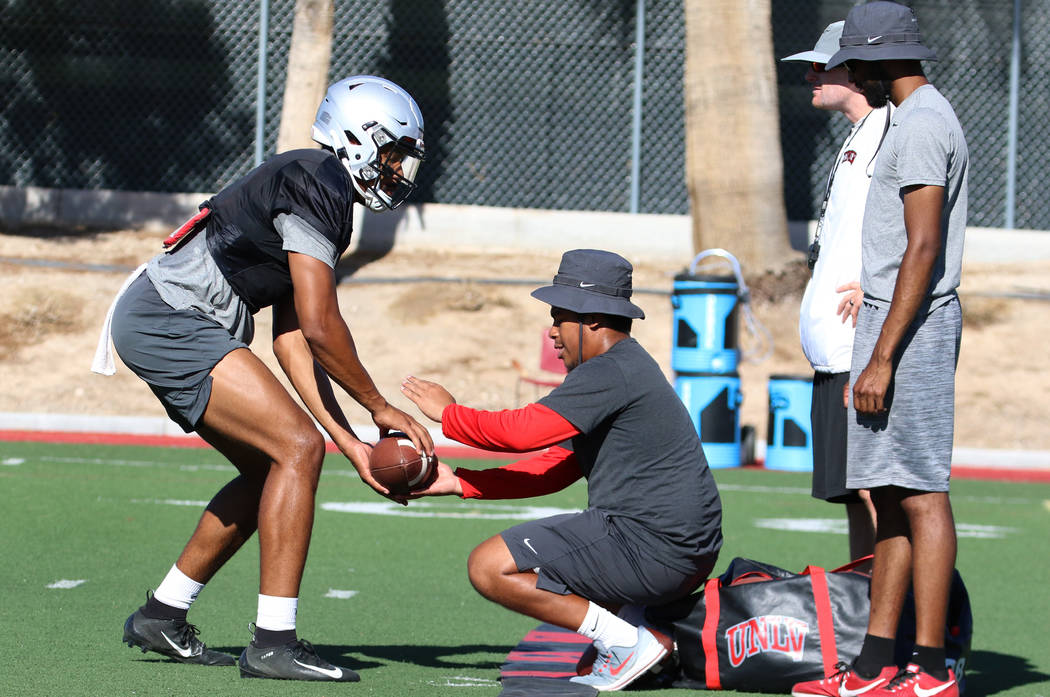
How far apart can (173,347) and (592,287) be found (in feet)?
4.84

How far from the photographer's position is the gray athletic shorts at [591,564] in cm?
488

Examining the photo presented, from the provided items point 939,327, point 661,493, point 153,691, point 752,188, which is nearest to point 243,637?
point 153,691

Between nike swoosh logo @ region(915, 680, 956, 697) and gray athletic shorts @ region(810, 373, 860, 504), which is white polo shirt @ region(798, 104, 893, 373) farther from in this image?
nike swoosh logo @ region(915, 680, 956, 697)

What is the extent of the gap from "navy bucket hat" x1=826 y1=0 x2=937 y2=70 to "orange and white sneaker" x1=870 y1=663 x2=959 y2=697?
198 centimetres

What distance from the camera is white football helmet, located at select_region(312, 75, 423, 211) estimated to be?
5082 mm

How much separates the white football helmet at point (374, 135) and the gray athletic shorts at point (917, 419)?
1759mm

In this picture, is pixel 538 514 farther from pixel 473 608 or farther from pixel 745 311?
pixel 745 311

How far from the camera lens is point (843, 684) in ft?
15.6

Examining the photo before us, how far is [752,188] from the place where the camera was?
15703 millimetres

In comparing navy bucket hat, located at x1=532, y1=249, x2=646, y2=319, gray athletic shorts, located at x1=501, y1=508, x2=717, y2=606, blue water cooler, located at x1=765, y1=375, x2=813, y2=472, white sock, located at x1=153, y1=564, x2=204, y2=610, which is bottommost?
blue water cooler, located at x1=765, y1=375, x2=813, y2=472

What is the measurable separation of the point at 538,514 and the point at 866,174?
4.35 metres

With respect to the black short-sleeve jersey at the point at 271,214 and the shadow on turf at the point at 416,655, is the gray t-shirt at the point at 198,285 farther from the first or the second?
the shadow on turf at the point at 416,655

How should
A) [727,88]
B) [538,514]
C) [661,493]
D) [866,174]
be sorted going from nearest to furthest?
[661,493]
[866,174]
[538,514]
[727,88]

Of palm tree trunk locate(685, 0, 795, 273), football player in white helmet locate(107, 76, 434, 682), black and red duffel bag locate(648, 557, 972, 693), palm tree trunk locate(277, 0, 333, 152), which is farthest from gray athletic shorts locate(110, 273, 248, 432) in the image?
palm tree trunk locate(277, 0, 333, 152)
